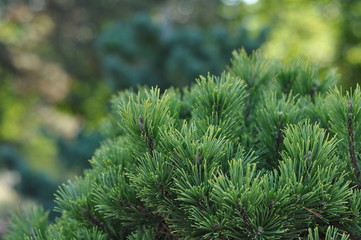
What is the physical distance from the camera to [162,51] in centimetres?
891

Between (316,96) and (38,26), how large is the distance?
557 inches

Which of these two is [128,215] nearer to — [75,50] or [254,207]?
[254,207]

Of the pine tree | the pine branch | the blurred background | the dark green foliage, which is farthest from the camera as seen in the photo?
the blurred background

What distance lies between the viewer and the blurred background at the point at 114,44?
859cm

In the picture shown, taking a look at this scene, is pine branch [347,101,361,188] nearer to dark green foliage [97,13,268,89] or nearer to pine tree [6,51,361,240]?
pine tree [6,51,361,240]

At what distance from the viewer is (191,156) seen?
3.76ft

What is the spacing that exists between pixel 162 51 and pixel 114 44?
104 cm

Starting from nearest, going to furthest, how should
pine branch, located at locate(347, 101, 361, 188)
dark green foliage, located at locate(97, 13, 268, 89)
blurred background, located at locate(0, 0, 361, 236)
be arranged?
pine branch, located at locate(347, 101, 361, 188) → dark green foliage, located at locate(97, 13, 268, 89) → blurred background, located at locate(0, 0, 361, 236)

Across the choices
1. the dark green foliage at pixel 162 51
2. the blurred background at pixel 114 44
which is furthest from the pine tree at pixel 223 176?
the blurred background at pixel 114 44

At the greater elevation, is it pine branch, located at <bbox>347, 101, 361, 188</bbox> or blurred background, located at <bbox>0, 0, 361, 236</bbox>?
blurred background, located at <bbox>0, 0, 361, 236</bbox>

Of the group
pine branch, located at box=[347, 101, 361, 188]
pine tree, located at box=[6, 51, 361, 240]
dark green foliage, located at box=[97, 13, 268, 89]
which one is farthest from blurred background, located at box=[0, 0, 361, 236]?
pine branch, located at box=[347, 101, 361, 188]

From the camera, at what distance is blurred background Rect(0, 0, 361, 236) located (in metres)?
8.59

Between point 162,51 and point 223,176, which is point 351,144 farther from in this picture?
point 162,51

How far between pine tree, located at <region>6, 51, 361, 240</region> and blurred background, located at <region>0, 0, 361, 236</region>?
6.79 metres
